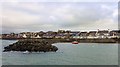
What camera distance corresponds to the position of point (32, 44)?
25344 millimetres

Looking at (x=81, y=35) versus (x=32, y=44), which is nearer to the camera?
(x=32, y=44)

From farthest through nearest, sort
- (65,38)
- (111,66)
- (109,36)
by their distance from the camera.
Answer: (65,38), (109,36), (111,66)

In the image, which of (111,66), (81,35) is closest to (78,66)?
(111,66)

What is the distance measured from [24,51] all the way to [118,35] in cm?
2757

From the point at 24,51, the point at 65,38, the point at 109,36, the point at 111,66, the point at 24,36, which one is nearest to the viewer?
the point at 111,66

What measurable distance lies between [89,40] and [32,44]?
3087cm

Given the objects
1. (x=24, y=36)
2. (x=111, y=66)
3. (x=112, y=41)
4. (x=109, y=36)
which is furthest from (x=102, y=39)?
(x=111, y=66)

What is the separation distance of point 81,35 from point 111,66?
141 ft

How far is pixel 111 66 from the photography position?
15562mm

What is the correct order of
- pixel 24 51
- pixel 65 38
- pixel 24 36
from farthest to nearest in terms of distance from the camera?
1. pixel 65 38
2. pixel 24 36
3. pixel 24 51

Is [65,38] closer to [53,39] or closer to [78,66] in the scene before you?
[53,39]

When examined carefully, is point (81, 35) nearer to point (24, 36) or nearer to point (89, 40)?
point (89, 40)

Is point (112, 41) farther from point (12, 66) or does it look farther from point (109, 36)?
point (12, 66)

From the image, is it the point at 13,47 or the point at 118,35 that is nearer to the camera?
the point at 13,47
